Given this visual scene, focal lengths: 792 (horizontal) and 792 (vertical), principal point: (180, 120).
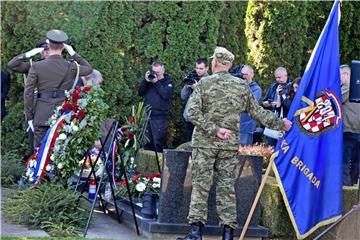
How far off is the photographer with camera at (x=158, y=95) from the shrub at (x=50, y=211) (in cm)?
336

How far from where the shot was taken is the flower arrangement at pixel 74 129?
9586 millimetres

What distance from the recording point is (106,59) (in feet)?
43.2

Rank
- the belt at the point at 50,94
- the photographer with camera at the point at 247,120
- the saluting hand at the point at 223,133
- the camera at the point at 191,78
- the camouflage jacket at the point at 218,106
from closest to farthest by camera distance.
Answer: the saluting hand at the point at 223,133
the camouflage jacket at the point at 218,106
the belt at the point at 50,94
the photographer with camera at the point at 247,120
the camera at the point at 191,78

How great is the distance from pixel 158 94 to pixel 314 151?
4295 millimetres

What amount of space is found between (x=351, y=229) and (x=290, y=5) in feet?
23.1

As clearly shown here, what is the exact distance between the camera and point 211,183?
8234mm

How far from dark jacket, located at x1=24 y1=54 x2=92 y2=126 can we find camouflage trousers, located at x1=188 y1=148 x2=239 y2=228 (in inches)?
109

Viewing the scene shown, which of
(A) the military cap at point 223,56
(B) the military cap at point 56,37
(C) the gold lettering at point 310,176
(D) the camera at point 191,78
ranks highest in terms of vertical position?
(B) the military cap at point 56,37

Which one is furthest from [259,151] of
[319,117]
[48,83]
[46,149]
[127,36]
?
[127,36]

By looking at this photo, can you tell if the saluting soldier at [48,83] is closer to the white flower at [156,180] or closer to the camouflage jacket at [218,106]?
the white flower at [156,180]

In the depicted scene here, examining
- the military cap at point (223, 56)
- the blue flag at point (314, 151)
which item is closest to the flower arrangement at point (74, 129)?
the military cap at point (223, 56)

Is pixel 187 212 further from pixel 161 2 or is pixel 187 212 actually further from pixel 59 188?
pixel 161 2

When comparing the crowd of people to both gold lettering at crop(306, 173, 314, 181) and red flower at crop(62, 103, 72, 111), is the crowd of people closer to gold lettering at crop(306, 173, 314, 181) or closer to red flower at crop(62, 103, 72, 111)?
red flower at crop(62, 103, 72, 111)

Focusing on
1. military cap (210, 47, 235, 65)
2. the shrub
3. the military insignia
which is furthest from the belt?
the military insignia
